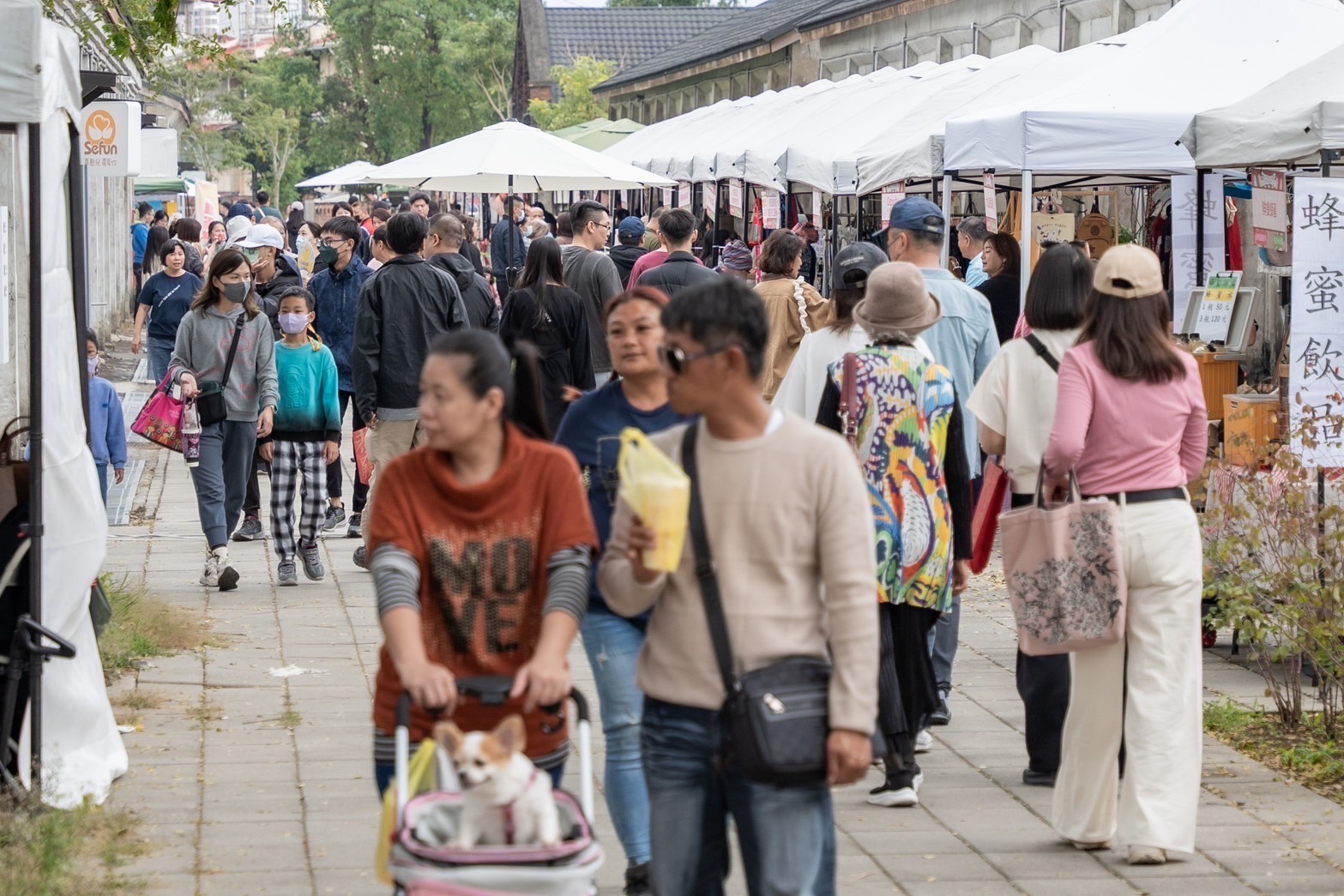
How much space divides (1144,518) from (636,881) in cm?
177

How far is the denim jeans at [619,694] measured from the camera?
4.75m

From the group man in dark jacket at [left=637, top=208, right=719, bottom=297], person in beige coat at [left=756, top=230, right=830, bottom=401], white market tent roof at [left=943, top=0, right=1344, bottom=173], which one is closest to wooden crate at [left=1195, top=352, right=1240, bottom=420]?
white market tent roof at [left=943, top=0, right=1344, bottom=173]

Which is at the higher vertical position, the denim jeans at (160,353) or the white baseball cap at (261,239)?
the white baseball cap at (261,239)

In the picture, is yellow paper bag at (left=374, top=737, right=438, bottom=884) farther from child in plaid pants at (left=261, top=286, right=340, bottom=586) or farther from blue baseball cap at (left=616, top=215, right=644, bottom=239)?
blue baseball cap at (left=616, top=215, right=644, bottom=239)

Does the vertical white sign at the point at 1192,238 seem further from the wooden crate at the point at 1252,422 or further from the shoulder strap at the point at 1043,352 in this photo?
the shoulder strap at the point at 1043,352

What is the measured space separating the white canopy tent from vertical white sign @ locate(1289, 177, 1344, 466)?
4.94m

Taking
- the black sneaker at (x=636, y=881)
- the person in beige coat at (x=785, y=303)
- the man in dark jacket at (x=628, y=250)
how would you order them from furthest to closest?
the man in dark jacket at (x=628, y=250)
the person in beige coat at (x=785, y=303)
the black sneaker at (x=636, y=881)

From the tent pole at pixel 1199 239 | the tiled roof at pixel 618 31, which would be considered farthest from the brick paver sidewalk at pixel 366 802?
the tiled roof at pixel 618 31

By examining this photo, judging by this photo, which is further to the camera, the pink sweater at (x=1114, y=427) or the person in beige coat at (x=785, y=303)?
the person in beige coat at (x=785, y=303)

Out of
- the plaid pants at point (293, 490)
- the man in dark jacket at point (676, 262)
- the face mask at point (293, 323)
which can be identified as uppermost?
the man in dark jacket at point (676, 262)

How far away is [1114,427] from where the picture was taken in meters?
5.40

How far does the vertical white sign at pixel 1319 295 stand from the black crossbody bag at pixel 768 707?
502 centimetres

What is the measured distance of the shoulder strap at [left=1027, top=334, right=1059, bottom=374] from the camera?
238 inches

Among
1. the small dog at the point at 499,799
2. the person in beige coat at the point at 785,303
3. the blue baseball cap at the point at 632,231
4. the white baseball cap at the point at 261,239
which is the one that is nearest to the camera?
the small dog at the point at 499,799
